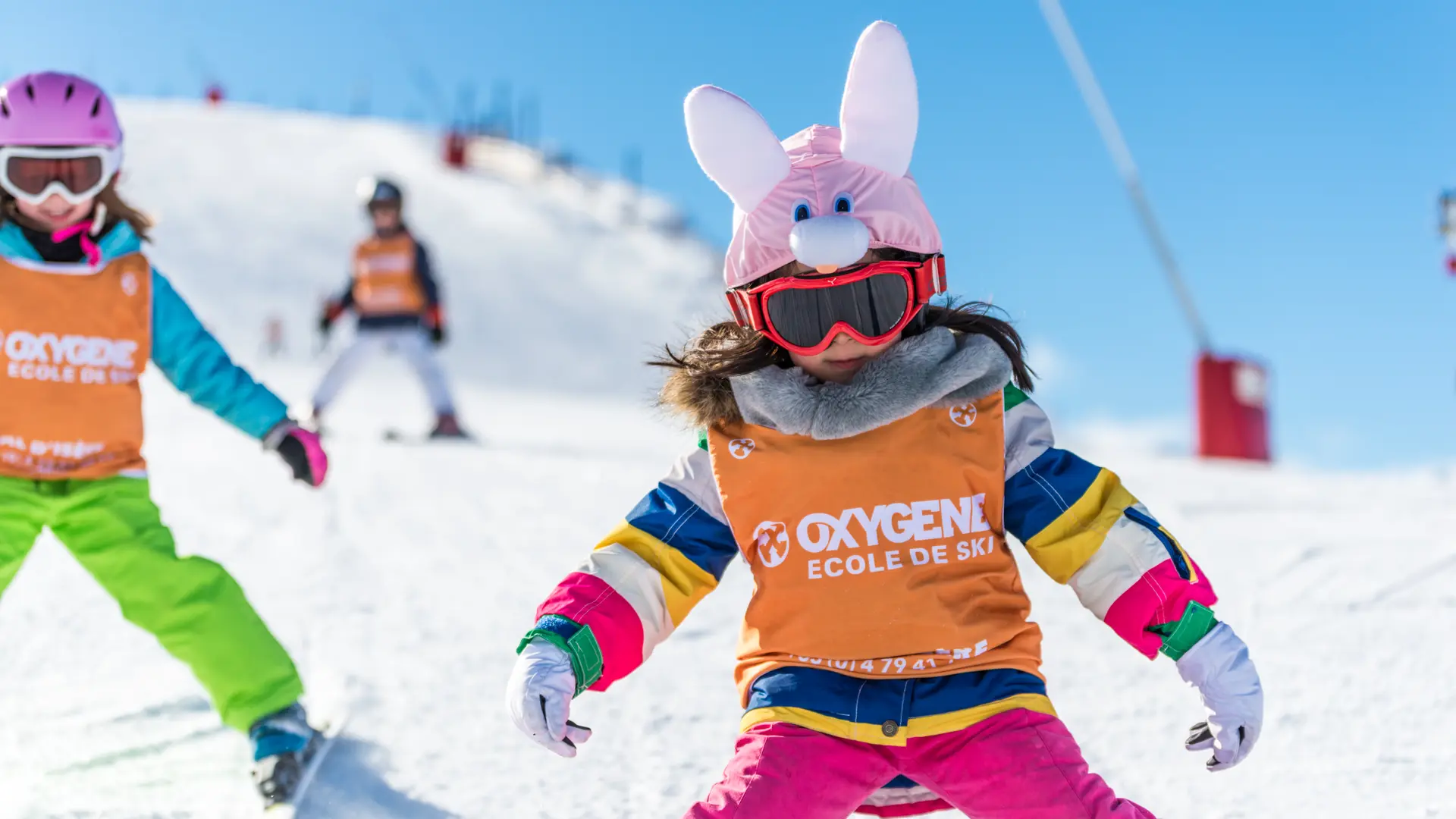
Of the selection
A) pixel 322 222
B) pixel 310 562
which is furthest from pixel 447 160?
pixel 310 562

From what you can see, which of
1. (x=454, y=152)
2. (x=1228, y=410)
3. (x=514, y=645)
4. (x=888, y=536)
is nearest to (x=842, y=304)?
(x=888, y=536)

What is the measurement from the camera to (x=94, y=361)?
2732 mm

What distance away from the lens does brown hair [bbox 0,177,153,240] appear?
276 centimetres

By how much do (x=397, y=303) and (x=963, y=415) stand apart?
20.4 ft

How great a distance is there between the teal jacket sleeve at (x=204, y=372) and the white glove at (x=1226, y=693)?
1915 mm

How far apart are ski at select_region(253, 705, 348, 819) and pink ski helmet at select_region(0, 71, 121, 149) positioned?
4.41 feet

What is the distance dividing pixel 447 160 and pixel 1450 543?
105ft

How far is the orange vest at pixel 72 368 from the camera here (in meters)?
2.66

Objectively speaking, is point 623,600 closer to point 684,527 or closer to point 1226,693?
point 684,527

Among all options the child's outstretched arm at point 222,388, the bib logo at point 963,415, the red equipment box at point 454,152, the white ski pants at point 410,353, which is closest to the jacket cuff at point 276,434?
the child's outstretched arm at point 222,388

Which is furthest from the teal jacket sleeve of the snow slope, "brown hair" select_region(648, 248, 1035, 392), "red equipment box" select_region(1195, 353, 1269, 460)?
the snow slope

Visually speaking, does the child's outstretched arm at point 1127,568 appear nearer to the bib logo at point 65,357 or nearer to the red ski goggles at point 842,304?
the red ski goggles at point 842,304

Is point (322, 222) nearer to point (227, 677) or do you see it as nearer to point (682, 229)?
point (682, 229)

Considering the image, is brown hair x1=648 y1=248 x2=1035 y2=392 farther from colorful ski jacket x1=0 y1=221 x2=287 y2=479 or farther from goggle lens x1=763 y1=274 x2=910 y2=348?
colorful ski jacket x1=0 y1=221 x2=287 y2=479
